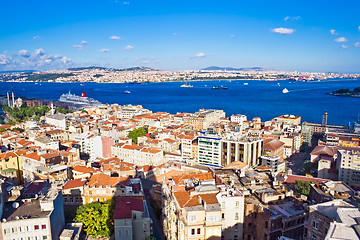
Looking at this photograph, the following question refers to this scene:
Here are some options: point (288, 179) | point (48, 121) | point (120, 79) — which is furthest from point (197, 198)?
point (120, 79)

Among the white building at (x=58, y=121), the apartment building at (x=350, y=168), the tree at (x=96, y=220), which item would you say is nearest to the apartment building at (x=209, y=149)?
the apartment building at (x=350, y=168)

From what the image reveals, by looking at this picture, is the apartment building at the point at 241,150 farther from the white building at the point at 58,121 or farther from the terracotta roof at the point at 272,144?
the white building at the point at 58,121

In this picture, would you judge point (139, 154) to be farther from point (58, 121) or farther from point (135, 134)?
point (58, 121)

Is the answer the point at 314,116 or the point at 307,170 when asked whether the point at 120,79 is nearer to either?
the point at 314,116

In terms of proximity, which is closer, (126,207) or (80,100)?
(126,207)

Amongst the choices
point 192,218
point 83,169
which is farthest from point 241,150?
point 192,218

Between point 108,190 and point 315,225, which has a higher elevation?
point 315,225
